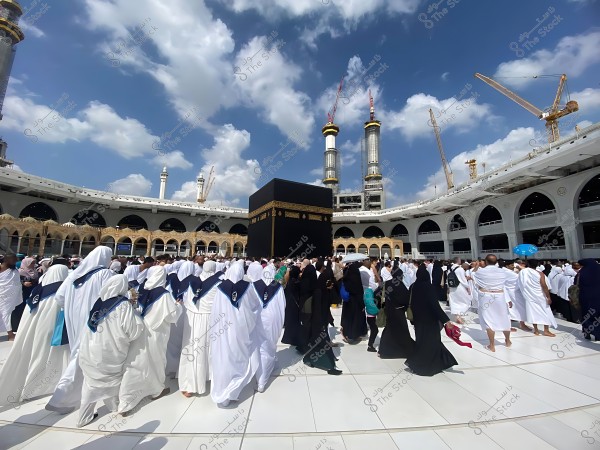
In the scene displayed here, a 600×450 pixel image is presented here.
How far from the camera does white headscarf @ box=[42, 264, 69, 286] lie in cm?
272

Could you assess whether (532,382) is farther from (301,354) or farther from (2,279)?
(2,279)

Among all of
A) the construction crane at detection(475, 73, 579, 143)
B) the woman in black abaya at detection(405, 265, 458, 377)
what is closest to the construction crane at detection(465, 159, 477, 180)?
the construction crane at detection(475, 73, 579, 143)

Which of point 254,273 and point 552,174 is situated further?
point 552,174

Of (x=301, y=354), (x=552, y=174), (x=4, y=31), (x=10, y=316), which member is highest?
(x=4, y=31)

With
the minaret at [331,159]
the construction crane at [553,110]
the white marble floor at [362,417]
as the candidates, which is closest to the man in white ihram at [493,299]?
the white marble floor at [362,417]

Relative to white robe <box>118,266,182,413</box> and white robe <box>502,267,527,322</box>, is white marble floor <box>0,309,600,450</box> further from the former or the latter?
white robe <box>502,267,527,322</box>

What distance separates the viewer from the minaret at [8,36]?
3131cm

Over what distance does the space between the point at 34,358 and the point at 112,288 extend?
1238 mm

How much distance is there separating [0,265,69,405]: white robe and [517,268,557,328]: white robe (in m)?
6.87

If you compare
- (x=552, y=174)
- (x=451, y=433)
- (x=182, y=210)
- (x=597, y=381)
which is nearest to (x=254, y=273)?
(x=451, y=433)

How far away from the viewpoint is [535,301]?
193 inches

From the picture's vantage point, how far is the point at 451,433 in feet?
6.75

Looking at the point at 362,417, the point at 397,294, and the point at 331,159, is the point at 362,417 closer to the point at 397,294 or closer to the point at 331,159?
Result: the point at 397,294

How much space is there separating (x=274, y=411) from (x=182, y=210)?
28461mm
